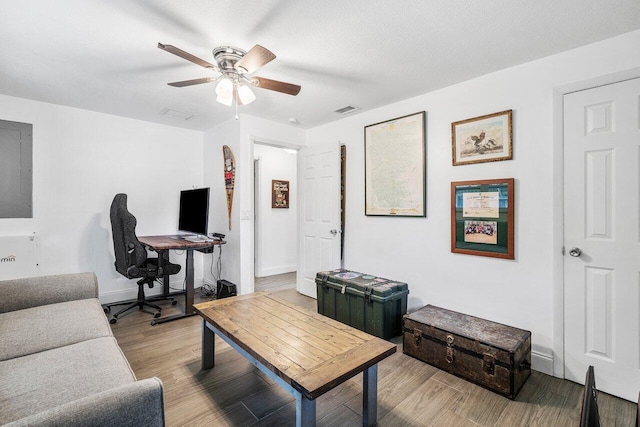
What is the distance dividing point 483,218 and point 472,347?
3.50ft

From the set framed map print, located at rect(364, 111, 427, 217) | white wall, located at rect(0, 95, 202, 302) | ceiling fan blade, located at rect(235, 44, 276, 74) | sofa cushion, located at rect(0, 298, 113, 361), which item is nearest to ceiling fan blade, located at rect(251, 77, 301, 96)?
ceiling fan blade, located at rect(235, 44, 276, 74)

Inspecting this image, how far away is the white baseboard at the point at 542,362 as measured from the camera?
2242 mm

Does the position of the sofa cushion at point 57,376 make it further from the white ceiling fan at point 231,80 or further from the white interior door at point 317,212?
the white interior door at point 317,212

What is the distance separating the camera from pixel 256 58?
186cm

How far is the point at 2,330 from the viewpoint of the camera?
1.73m

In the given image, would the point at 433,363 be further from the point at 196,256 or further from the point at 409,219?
the point at 196,256

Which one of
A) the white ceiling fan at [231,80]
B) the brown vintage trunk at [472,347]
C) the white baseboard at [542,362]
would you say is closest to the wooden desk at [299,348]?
the brown vintage trunk at [472,347]

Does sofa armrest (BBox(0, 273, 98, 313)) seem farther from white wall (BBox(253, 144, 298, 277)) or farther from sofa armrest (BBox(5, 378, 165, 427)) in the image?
white wall (BBox(253, 144, 298, 277))

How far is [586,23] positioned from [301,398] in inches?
107

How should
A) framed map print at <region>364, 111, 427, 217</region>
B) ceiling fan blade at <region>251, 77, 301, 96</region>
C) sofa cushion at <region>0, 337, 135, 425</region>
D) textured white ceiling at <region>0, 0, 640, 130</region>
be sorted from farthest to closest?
1. framed map print at <region>364, 111, 427, 217</region>
2. ceiling fan blade at <region>251, 77, 301, 96</region>
3. textured white ceiling at <region>0, 0, 640, 130</region>
4. sofa cushion at <region>0, 337, 135, 425</region>

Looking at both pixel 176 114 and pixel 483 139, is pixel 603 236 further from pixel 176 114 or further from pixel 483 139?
pixel 176 114

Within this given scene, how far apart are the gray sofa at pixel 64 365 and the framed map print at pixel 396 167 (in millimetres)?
2645

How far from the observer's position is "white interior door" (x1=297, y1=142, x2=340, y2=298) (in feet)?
12.4

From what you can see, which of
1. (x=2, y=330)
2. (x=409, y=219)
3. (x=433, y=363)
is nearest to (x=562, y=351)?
(x=433, y=363)
